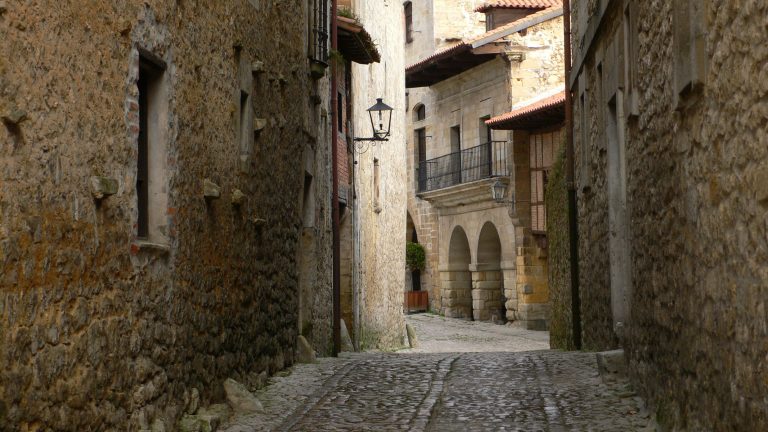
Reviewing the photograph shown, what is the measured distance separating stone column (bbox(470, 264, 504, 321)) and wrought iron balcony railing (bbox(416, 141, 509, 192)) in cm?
288

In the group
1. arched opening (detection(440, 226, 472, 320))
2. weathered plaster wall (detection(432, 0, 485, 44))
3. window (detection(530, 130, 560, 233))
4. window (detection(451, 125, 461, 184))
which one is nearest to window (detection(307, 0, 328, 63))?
window (detection(530, 130, 560, 233))

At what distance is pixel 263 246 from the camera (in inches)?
427

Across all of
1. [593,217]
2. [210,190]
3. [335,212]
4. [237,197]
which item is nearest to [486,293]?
[335,212]

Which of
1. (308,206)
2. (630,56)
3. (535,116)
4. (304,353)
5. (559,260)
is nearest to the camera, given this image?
(630,56)

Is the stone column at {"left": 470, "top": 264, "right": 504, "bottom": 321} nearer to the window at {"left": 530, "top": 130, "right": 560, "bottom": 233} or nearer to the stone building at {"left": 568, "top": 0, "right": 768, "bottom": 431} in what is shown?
the window at {"left": 530, "top": 130, "right": 560, "bottom": 233}

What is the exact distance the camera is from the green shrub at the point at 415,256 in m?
37.8

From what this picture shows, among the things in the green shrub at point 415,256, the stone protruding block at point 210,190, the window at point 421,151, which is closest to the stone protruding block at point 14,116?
the stone protruding block at point 210,190

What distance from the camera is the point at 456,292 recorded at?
36.0 metres

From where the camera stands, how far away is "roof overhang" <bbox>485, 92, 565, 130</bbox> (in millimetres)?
27250

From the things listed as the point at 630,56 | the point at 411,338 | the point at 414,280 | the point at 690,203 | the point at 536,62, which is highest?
the point at 536,62

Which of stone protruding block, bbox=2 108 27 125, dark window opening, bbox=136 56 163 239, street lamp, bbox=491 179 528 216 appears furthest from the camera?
street lamp, bbox=491 179 528 216

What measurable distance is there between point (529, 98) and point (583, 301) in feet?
58.0

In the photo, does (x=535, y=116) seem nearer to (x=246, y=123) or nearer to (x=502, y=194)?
(x=502, y=194)

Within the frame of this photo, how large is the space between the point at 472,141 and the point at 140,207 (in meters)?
26.8
